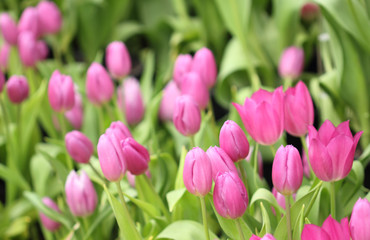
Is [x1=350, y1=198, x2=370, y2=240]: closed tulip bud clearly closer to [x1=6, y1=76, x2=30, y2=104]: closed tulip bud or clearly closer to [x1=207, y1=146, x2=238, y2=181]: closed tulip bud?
[x1=207, y1=146, x2=238, y2=181]: closed tulip bud

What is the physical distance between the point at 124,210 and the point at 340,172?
0.27 m

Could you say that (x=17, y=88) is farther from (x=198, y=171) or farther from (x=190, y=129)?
(x=198, y=171)

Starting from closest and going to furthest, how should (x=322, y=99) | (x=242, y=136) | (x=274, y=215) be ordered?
(x=242, y=136) → (x=274, y=215) → (x=322, y=99)

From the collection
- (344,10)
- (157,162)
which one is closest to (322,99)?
(344,10)

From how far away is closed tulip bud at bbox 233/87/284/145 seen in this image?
2.23 feet

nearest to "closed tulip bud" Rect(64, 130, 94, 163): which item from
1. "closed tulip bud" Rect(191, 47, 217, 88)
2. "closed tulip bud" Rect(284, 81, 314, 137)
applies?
"closed tulip bud" Rect(191, 47, 217, 88)

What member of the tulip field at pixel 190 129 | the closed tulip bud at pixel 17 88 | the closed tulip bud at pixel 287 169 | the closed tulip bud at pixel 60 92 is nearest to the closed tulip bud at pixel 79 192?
the tulip field at pixel 190 129

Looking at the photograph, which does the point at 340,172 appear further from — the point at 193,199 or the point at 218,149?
the point at 193,199

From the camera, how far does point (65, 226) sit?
105 centimetres

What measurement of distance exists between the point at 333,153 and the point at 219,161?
0.12 meters

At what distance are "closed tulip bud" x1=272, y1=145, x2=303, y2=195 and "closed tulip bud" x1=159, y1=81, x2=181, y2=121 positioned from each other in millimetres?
536

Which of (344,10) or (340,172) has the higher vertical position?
(344,10)

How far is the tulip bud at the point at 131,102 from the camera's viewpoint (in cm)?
117

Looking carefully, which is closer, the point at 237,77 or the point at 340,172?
the point at 340,172
